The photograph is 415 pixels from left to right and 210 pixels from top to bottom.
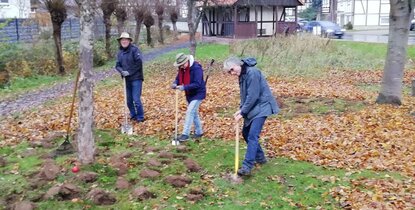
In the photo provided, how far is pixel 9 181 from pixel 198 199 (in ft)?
9.10

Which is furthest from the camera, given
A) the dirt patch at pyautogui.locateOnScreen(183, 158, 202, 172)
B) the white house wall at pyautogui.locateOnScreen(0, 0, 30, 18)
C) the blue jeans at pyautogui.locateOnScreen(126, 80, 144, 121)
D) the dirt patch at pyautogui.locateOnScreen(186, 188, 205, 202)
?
the white house wall at pyautogui.locateOnScreen(0, 0, 30, 18)

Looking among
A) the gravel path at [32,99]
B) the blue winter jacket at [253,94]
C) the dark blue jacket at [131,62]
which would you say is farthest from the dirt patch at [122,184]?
the gravel path at [32,99]

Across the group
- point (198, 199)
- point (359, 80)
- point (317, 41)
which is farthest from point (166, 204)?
point (317, 41)

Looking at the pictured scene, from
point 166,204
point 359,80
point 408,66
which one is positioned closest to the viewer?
point 166,204

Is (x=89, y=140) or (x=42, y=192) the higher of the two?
(x=89, y=140)

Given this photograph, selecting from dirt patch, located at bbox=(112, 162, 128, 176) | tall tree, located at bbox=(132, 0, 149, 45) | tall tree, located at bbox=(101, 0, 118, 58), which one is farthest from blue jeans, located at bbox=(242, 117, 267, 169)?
tall tree, located at bbox=(132, 0, 149, 45)

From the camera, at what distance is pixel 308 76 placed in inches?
707

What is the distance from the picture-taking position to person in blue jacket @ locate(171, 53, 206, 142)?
8.24m

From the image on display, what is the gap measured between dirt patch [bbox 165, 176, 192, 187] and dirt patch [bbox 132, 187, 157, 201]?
1.33 feet

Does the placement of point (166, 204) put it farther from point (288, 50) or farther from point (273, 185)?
point (288, 50)

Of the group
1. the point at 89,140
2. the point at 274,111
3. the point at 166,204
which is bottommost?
the point at 166,204

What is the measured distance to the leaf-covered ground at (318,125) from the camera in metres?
6.41

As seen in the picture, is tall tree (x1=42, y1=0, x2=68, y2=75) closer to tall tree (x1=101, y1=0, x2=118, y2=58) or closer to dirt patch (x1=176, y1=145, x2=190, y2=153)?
tall tree (x1=101, y1=0, x2=118, y2=58)

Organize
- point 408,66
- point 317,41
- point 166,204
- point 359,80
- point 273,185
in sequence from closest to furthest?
point 166,204, point 273,185, point 359,80, point 408,66, point 317,41
